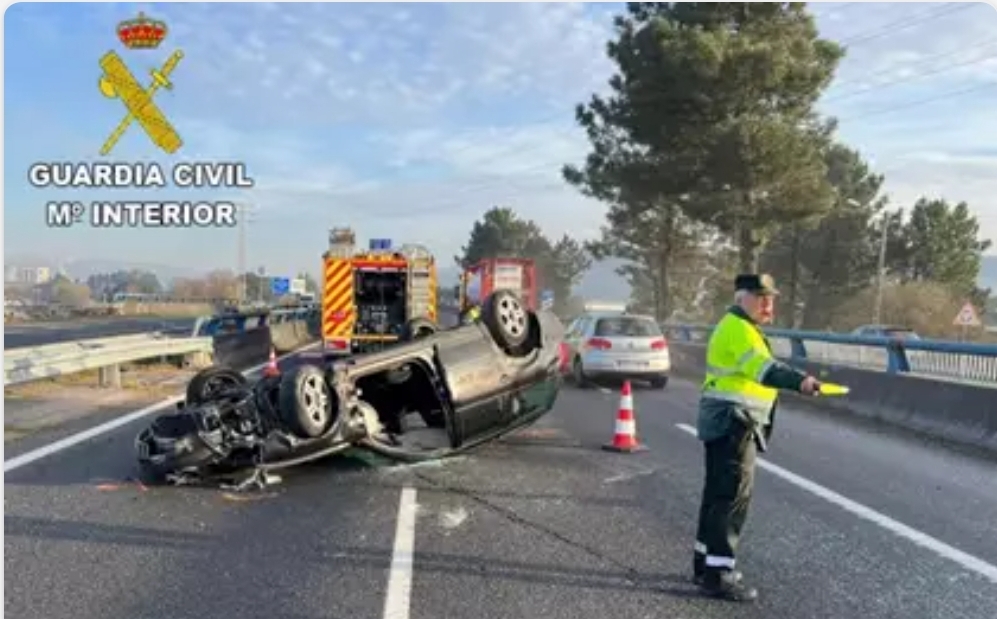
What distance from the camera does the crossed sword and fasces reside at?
14023mm

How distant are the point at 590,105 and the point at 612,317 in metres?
22.3

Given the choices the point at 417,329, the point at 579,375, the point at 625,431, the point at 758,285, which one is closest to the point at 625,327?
the point at 579,375

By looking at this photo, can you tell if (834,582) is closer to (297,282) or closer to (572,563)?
(572,563)

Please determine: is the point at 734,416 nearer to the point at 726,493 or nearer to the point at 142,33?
the point at 726,493

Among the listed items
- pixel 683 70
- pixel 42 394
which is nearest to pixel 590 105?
pixel 683 70

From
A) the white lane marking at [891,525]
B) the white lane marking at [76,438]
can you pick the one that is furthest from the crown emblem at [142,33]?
the white lane marking at [891,525]

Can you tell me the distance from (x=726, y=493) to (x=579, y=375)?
39.8ft

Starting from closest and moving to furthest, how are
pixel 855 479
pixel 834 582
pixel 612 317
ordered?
pixel 834 582 < pixel 855 479 < pixel 612 317

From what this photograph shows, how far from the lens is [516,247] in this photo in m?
103

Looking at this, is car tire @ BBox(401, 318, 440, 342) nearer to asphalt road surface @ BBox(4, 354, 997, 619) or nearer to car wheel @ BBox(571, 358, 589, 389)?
asphalt road surface @ BBox(4, 354, 997, 619)

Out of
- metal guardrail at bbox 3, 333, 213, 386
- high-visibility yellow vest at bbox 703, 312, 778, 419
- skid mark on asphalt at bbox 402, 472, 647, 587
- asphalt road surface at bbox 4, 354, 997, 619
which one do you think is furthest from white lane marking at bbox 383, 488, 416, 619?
metal guardrail at bbox 3, 333, 213, 386

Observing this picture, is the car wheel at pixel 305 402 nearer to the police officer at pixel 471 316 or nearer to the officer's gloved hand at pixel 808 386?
the police officer at pixel 471 316

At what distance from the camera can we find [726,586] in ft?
16.3

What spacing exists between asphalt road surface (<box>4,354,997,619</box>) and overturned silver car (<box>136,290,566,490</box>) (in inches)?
11.0
